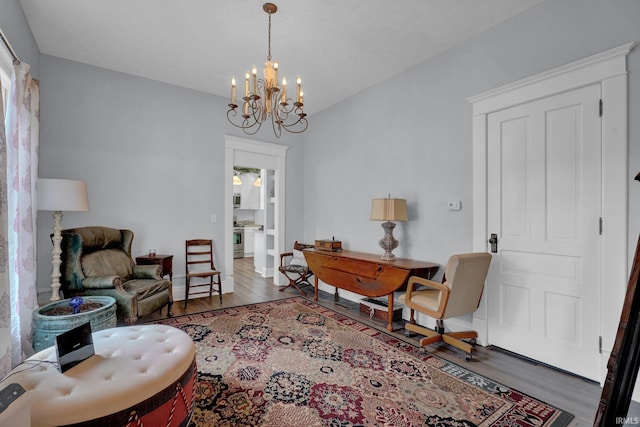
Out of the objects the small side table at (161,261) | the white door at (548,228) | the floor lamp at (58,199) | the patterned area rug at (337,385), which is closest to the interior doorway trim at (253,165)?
the small side table at (161,261)

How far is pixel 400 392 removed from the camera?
1.96m

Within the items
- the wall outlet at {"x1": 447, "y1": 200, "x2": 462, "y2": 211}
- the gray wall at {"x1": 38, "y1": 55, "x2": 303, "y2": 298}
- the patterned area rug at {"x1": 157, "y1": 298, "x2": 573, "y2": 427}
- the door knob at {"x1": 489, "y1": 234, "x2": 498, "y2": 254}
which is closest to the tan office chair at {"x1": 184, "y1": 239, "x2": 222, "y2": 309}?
the gray wall at {"x1": 38, "y1": 55, "x2": 303, "y2": 298}

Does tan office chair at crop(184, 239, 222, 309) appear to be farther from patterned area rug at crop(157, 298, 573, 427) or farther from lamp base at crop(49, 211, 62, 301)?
lamp base at crop(49, 211, 62, 301)

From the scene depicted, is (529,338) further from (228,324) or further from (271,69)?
(271,69)

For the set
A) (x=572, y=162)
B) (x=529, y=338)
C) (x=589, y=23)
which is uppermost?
A: (x=589, y=23)

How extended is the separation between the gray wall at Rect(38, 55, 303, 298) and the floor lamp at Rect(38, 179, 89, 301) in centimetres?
77

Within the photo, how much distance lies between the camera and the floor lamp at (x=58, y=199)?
256cm

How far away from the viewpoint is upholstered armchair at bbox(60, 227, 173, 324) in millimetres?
2740

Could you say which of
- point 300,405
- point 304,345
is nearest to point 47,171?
point 304,345

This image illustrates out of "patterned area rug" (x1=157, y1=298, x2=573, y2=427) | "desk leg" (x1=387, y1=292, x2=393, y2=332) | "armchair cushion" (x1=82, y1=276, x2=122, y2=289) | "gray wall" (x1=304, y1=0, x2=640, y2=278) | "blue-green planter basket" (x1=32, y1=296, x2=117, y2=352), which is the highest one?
"gray wall" (x1=304, y1=0, x2=640, y2=278)

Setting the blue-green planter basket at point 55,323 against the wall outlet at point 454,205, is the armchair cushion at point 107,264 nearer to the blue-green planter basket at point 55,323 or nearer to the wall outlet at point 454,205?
the blue-green planter basket at point 55,323

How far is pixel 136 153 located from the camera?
380 cm

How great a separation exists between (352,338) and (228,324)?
1.26 metres

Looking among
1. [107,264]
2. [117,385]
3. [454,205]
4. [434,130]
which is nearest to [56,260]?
[107,264]
